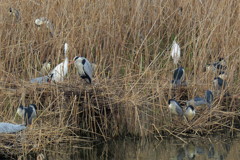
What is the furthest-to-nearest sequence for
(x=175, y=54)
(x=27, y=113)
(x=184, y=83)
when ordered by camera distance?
(x=175, y=54) < (x=184, y=83) < (x=27, y=113)

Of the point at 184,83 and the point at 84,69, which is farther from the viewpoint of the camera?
the point at 184,83

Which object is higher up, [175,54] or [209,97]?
[175,54]

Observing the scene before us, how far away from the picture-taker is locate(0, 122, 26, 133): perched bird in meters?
5.65

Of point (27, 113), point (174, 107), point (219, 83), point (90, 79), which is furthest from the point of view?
point (219, 83)

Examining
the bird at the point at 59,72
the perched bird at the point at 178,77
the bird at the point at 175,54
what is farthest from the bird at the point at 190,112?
the bird at the point at 59,72

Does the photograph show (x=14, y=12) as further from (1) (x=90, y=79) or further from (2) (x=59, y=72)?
(1) (x=90, y=79)

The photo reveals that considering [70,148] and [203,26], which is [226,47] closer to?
[203,26]

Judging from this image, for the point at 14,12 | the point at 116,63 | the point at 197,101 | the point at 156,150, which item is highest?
the point at 14,12

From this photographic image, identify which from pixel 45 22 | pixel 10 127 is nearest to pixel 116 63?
pixel 45 22

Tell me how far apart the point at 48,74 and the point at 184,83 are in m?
1.55

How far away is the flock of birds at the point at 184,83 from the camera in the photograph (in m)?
6.48

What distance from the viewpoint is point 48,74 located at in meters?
6.61

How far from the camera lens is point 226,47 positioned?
7363 mm

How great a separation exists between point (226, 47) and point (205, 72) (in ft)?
1.65
